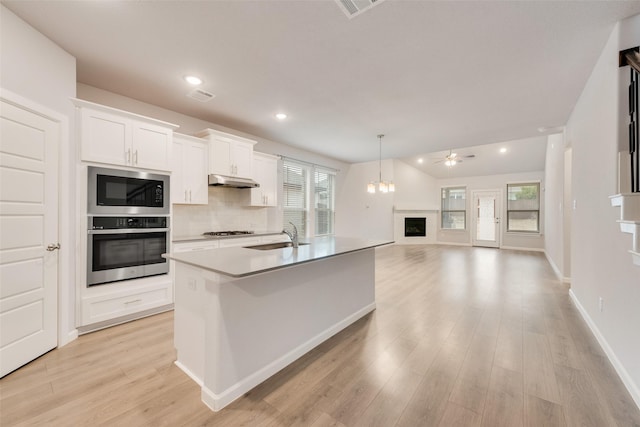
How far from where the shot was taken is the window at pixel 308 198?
5.93m

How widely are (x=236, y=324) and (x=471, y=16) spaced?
2795 millimetres

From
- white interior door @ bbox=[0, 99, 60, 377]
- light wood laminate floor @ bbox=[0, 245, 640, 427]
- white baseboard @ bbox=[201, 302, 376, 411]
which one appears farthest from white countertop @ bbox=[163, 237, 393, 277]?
white interior door @ bbox=[0, 99, 60, 377]

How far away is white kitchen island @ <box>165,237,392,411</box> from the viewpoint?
1.67m

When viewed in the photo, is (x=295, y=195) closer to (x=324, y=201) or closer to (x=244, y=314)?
(x=324, y=201)

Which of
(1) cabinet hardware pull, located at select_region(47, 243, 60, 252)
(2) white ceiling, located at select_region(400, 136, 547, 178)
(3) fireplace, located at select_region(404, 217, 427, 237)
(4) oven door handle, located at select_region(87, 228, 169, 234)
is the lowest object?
(3) fireplace, located at select_region(404, 217, 427, 237)

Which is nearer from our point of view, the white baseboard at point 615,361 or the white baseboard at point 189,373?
the white baseboard at point 615,361

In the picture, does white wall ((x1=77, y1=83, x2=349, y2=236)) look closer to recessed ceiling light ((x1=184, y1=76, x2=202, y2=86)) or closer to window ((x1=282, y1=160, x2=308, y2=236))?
window ((x1=282, y1=160, x2=308, y2=236))

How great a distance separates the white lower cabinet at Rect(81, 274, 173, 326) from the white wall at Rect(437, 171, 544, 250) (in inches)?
374

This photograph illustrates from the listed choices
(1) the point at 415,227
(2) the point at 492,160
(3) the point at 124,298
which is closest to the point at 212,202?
(3) the point at 124,298

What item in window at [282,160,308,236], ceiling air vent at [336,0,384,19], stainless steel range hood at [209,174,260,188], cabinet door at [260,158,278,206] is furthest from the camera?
window at [282,160,308,236]

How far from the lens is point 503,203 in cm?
898

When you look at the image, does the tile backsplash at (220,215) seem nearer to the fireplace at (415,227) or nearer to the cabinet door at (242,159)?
the cabinet door at (242,159)

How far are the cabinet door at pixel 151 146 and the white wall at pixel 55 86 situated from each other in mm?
552

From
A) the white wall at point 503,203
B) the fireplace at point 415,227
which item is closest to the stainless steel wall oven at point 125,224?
the fireplace at point 415,227
